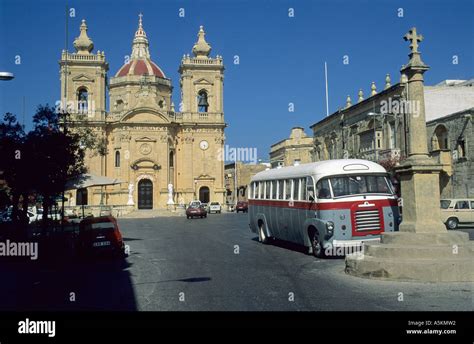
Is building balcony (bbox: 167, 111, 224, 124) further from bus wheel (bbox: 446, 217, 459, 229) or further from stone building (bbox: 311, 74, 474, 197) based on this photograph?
bus wheel (bbox: 446, 217, 459, 229)

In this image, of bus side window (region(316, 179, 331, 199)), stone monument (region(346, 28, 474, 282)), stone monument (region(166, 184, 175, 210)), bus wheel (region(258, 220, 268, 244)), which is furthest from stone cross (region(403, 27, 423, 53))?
stone monument (region(166, 184, 175, 210))

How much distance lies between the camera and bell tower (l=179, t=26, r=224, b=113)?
2510 inches

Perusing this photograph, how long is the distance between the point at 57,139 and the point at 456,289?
52.1 ft

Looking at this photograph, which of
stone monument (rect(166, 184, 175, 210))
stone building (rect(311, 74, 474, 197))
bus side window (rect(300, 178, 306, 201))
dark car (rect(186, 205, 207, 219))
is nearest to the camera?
bus side window (rect(300, 178, 306, 201))

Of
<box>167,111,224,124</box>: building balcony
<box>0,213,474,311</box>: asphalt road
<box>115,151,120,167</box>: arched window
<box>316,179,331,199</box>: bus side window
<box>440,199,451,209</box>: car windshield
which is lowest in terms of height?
<box>0,213,474,311</box>: asphalt road

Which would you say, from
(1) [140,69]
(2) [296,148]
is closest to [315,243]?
(2) [296,148]

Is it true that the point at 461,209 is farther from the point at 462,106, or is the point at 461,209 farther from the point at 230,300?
the point at 230,300

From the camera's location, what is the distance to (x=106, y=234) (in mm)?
15047

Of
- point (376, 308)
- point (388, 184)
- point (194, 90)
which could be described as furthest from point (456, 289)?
point (194, 90)

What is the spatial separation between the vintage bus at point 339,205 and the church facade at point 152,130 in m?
44.1

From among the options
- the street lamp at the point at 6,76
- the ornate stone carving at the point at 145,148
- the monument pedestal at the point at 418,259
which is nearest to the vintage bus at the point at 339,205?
the monument pedestal at the point at 418,259

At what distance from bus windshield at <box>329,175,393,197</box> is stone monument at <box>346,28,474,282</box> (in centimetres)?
210

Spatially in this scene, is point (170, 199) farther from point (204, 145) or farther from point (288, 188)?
point (288, 188)

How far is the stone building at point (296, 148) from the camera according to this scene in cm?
7075
